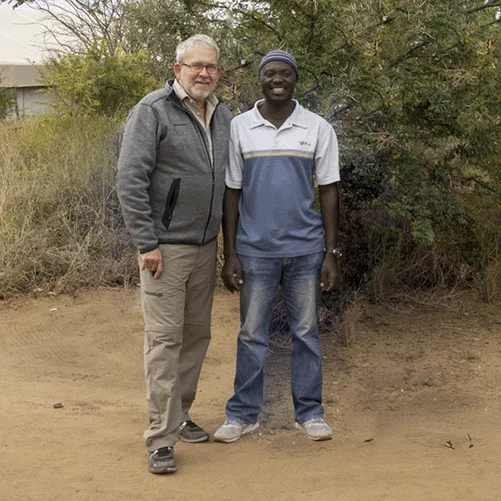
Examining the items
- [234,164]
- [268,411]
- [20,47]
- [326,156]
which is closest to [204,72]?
[234,164]

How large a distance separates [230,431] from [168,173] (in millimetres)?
1480

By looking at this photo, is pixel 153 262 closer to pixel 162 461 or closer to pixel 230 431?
pixel 162 461

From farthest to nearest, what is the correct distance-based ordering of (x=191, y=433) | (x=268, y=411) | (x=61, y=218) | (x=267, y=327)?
(x=61, y=218)
(x=268, y=411)
(x=191, y=433)
(x=267, y=327)

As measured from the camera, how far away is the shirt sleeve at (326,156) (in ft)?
14.9

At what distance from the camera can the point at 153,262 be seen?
14.3ft

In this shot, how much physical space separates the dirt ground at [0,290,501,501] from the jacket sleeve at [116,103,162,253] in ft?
3.98

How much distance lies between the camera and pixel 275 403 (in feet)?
18.2

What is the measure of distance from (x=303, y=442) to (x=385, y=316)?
2668 mm

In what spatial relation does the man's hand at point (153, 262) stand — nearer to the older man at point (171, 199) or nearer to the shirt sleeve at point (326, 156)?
the older man at point (171, 199)

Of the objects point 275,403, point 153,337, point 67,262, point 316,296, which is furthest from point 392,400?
point 67,262

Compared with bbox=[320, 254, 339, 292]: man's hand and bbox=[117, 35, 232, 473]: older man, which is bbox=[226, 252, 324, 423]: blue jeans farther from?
bbox=[117, 35, 232, 473]: older man

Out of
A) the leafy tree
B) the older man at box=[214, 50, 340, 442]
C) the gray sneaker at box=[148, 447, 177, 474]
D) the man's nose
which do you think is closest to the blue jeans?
the older man at box=[214, 50, 340, 442]

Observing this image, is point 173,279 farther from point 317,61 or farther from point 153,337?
point 317,61

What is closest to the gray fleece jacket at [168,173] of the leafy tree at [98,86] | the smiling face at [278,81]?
the smiling face at [278,81]
